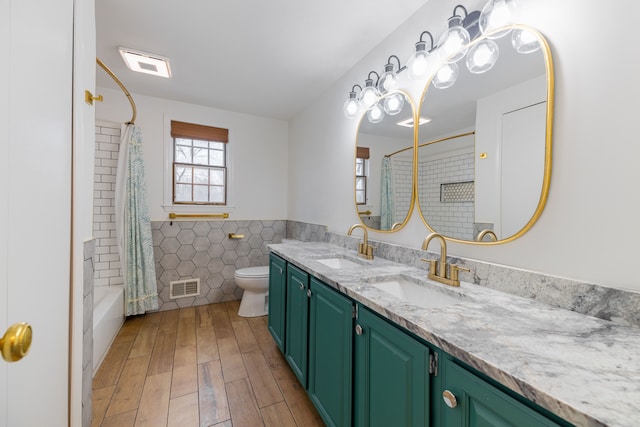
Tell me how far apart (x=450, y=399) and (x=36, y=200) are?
4.26 ft

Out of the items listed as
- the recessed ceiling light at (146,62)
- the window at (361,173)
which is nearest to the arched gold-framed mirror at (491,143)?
the window at (361,173)

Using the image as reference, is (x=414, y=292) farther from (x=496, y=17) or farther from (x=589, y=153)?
(x=496, y=17)

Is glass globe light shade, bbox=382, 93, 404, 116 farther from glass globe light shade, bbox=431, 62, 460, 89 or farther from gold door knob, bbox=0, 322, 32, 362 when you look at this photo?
gold door knob, bbox=0, 322, 32, 362

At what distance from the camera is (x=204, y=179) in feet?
11.1

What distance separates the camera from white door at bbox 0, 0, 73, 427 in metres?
0.61

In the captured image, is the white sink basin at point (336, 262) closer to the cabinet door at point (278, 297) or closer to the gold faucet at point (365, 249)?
the gold faucet at point (365, 249)

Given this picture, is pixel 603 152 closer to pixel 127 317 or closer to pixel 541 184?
pixel 541 184

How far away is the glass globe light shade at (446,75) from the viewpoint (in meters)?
1.43

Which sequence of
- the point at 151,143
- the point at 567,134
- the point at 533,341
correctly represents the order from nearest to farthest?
the point at 533,341, the point at 567,134, the point at 151,143

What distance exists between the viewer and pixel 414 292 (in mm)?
1409

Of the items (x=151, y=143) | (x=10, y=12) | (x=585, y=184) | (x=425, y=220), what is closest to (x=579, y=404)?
(x=585, y=184)

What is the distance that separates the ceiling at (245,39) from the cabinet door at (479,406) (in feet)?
6.41

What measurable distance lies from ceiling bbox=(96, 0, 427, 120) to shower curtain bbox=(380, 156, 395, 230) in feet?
3.11

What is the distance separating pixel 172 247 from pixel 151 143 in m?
1.24
